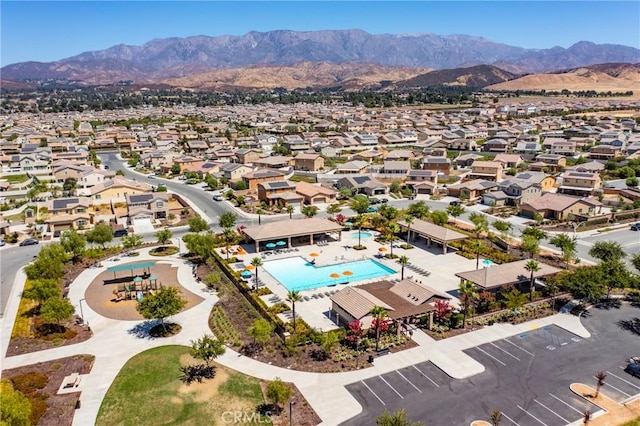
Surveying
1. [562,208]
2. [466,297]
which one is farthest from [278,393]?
[562,208]

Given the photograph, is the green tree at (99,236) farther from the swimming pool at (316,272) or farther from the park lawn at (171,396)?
the park lawn at (171,396)

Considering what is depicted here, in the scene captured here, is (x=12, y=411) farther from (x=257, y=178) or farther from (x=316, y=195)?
(x=257, y=178)

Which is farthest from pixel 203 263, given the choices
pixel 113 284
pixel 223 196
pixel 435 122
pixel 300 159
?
pixel 435 122

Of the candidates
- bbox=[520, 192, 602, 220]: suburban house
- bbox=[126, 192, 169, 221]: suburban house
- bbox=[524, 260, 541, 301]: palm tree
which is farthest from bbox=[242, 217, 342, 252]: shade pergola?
bbox=[520, 192, 602, 220]: suburban house

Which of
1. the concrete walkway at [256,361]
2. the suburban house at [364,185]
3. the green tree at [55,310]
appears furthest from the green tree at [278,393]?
the suburban house at [364,185]

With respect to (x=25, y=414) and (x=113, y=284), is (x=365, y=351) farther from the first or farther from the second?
(x=113, y=284)

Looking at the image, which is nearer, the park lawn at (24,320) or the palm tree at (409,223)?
the park lawn at (24,320)

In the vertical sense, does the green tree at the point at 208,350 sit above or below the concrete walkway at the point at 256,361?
above
